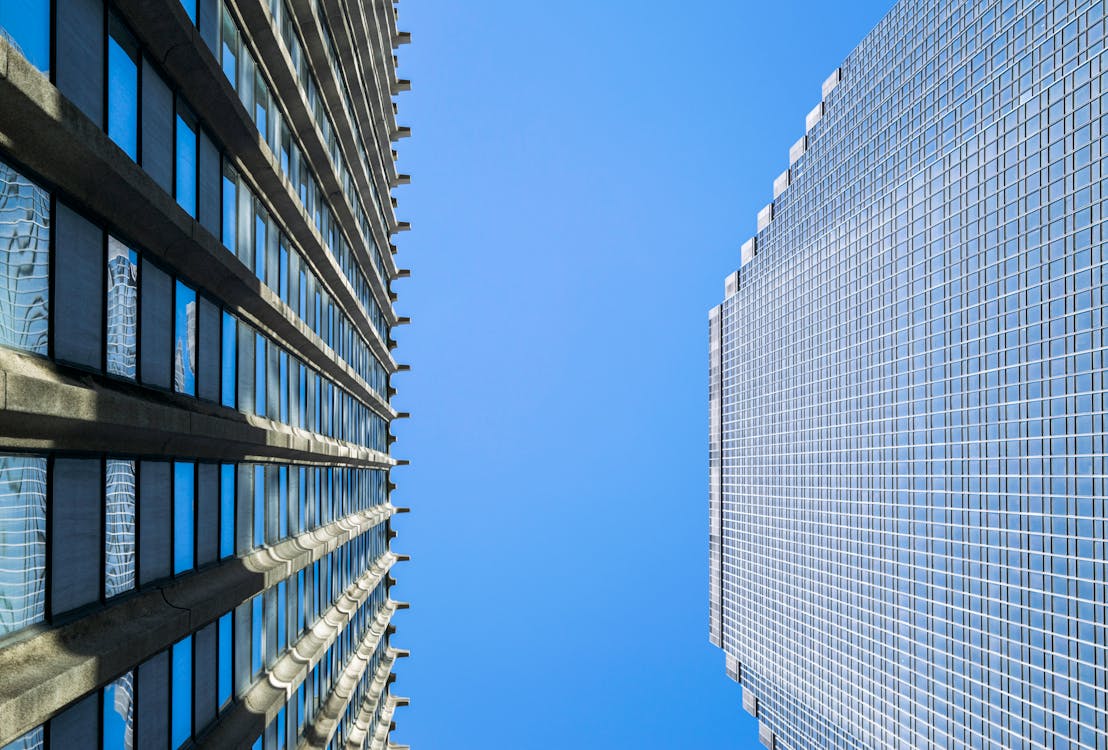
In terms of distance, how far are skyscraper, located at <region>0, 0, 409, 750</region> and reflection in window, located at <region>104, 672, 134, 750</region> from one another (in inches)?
2.4

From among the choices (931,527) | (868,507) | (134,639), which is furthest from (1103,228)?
(134,639)

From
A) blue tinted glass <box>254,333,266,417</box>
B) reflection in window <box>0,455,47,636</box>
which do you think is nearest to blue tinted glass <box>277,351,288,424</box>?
blue tinted glass <box>254,333,266,417</box>

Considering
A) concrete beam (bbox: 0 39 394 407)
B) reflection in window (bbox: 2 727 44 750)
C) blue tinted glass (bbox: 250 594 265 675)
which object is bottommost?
blue tinted glass (bbox: 250 594 265 675)

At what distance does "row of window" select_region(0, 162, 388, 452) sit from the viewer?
41.2 ft

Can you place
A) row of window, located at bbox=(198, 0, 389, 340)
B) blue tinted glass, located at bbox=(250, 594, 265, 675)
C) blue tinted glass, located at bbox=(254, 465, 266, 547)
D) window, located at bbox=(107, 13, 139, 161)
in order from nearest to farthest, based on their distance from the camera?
window, located at bbox=(107, 13, 139, 161)
row of window, located at bbox=(198, 0, 389, 340)
blue tinted glass, located at bbox=(250, 594, 265, 675)
blue tinted glass, located at bbox=(254, 465, 266, 547)

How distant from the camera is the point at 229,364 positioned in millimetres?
23109

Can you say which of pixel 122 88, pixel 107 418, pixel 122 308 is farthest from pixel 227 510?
pixel 122 88

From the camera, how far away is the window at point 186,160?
19031 millimetres

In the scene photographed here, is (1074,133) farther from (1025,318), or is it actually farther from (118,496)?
(118,496)

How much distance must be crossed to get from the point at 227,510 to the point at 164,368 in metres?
6.03

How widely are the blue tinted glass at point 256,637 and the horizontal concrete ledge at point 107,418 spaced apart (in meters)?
5.04

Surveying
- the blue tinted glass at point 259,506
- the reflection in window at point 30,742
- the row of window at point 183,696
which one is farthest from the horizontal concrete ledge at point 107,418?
the row of window at point 183,696

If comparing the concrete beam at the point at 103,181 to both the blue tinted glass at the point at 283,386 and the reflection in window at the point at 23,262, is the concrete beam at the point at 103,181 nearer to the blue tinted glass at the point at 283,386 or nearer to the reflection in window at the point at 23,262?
the reflection in window at the point at 23,262

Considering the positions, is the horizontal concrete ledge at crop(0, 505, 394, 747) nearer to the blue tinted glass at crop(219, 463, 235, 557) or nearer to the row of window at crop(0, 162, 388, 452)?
the blue tinted glass at crop(219, 463, 235, 557)
